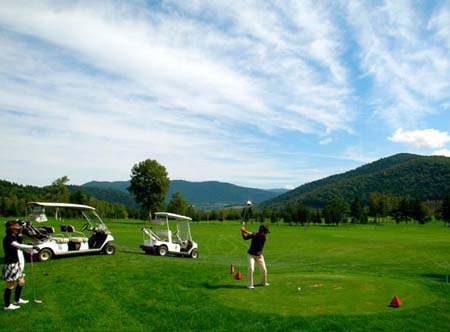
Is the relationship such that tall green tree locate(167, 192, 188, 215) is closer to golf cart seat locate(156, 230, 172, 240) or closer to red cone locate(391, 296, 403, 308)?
golf cart seat locate(156, 230, 172, 240)

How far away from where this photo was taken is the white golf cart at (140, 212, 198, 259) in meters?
26.6

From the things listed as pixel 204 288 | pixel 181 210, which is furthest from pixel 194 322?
pixel 181 210

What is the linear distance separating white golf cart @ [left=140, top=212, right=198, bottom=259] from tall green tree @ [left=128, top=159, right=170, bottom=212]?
2272 inches

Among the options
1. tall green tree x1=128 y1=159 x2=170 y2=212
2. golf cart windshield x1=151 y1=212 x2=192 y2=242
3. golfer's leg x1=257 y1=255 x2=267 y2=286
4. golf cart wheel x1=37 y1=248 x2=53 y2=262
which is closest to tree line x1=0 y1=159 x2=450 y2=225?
tall green tree x1=128 y1=159 x2=170 y2=212

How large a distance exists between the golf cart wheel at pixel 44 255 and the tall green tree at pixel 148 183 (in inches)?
2510

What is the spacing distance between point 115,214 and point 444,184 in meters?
157

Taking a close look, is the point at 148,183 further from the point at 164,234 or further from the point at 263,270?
the point at 263,270

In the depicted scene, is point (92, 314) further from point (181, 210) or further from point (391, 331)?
point (181, 210)

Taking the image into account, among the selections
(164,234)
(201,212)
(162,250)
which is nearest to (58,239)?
Answer: (162,250)

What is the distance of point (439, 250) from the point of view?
3525 centimetres

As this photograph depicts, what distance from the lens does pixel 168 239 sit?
2727 centimetres

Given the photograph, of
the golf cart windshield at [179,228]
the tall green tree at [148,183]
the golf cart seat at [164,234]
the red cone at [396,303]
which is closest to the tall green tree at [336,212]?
the tall green tree at [148,183]

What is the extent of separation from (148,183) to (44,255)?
64.8 metres

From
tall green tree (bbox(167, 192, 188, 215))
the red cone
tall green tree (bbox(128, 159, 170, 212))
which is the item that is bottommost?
the red cone
